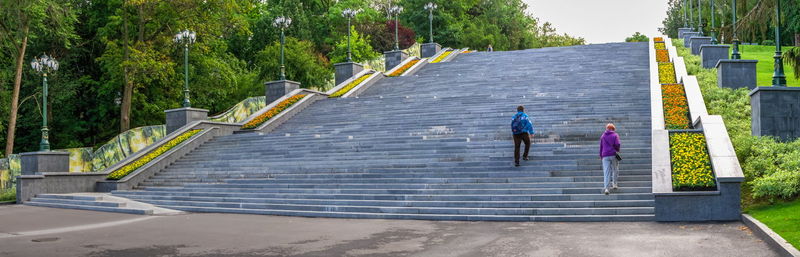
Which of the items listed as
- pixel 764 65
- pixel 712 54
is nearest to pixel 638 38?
pixel 764 65

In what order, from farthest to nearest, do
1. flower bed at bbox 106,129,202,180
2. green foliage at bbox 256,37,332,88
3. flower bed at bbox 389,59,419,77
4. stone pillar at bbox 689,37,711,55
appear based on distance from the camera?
stone pillar at bbox 689,37,711,55 → flower bed at bbox 389,59,419,77 → green foliage at bbox 256,37,332,88 → flower bed at bbox 106,129,202,180

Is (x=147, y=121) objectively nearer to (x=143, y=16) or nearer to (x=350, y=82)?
(x=143, y=16)

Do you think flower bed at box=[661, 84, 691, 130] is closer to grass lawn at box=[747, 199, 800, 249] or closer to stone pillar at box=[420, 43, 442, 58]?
grass lawn at box=[747, 199, 800, 249]

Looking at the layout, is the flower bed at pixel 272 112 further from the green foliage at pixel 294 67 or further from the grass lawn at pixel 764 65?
the grass lawn at pixel 764 65

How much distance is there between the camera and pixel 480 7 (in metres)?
65.2

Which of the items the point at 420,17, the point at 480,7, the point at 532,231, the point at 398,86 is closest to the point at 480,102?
the point at 398,86

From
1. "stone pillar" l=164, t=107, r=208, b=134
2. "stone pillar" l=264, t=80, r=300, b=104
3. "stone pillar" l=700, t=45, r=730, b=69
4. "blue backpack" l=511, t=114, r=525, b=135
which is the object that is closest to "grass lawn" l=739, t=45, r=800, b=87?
"stone pillar" l=700, t=45, r=730, b=69

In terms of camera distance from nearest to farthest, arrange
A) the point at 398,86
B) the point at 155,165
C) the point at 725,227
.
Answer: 1. the point at 725,227
2. the point at 155,165
3. the point at 398,86

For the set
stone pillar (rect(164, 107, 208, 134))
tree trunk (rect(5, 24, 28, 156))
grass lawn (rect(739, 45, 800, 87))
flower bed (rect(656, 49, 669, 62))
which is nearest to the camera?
stone pillar (rect(164, 107, 208, 134))

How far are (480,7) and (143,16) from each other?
123ft

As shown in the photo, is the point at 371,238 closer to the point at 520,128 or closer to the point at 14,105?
the point at 520,128

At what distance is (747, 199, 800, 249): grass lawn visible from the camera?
918cm

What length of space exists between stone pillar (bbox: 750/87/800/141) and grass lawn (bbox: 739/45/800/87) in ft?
18.3

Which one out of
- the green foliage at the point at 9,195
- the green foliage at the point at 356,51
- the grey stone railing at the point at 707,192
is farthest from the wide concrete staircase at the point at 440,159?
the green foliage at the point at 356,51
